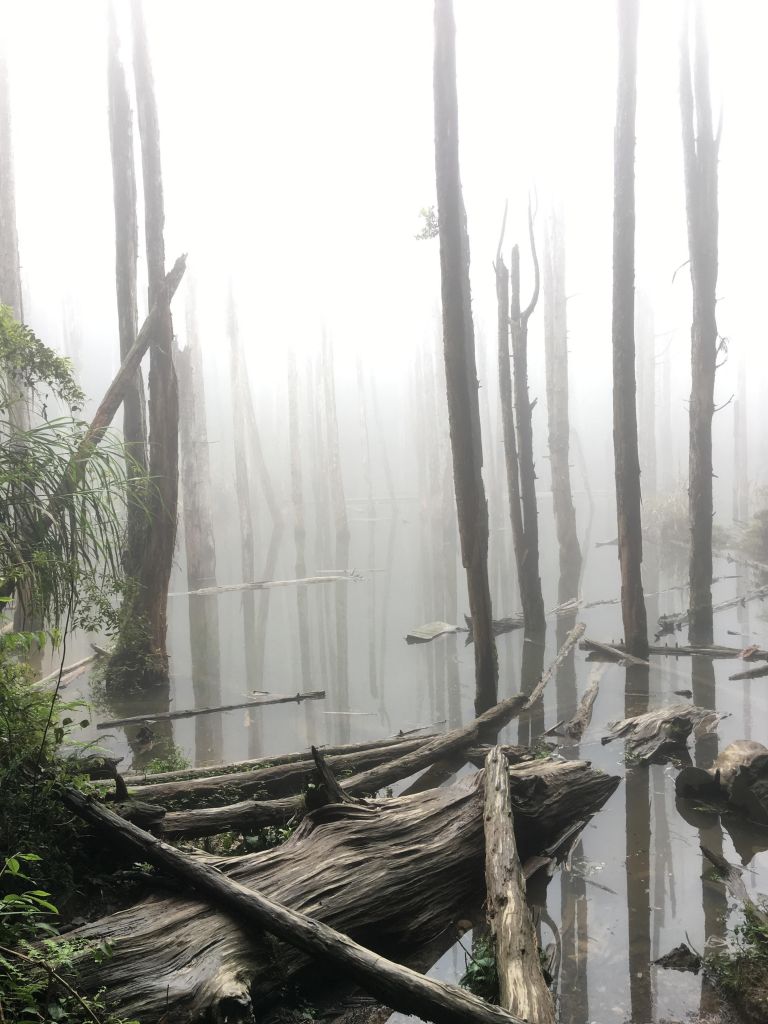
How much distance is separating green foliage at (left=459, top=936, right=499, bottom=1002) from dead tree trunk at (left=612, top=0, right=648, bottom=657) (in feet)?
18.3

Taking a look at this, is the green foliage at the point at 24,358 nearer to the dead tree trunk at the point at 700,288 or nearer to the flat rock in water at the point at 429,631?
the flat rock in water at the point at 429,631

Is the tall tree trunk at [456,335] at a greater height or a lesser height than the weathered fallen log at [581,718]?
greater

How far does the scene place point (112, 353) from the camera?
48.4 metres

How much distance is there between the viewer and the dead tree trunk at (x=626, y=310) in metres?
8.23

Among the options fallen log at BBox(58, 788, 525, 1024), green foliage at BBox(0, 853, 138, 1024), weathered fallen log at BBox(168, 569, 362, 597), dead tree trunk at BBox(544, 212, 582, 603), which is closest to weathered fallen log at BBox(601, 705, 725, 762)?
fallen log at BBox(58, 788, 525, 1024)

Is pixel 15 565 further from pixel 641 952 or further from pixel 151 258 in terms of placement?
pixel 151 258

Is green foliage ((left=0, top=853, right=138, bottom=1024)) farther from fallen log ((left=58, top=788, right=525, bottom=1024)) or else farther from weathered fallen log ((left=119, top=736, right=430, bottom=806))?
weathered fallen log ((left=119, top=736, right=430, bottom=806))

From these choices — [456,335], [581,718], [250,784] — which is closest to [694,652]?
[581,718]

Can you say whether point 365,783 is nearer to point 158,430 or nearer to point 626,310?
point 158,430

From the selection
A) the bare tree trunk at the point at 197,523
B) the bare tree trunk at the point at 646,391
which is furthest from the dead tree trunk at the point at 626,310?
the bare tree trunk at the point at 646,391

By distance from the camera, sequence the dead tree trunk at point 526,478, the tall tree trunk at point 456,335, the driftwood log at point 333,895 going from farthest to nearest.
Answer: the dead tree trunk at point 526,478
the tall tree trunk at point 456,335
the driftwood log at point 333,895

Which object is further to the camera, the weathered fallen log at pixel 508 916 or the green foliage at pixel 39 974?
the weathered fallen log at pixel 508 916

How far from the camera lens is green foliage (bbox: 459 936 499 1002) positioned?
305 centimetres

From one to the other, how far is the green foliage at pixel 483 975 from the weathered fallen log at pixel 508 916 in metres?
0.09
